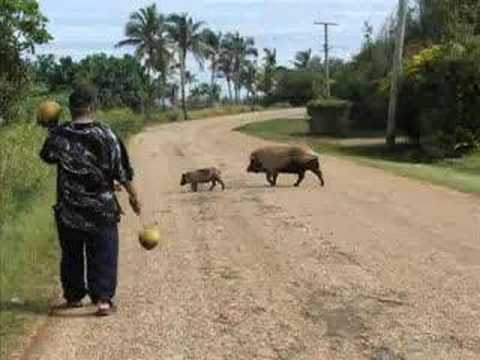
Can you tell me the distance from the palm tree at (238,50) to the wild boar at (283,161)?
359ft

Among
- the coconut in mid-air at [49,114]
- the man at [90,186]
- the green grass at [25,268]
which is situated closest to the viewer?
the green grass at [25,268]

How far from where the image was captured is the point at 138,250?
13.1 metres

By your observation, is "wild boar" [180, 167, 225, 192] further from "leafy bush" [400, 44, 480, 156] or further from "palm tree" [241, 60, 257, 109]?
"palm tree" [241, 60, 257, 109]

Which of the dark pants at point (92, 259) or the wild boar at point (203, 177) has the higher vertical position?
the dark pants at point (92, 259)

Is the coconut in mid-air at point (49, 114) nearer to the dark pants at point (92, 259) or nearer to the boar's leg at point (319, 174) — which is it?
the dark pants at point (92, 259)

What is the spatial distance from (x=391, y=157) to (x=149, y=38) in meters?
62.1

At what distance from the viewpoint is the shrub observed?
180 ft

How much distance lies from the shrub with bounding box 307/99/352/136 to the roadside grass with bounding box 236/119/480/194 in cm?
107

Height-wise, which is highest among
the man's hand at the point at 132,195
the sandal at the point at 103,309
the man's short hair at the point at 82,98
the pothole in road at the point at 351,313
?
the man's short hair at the point at 82,98

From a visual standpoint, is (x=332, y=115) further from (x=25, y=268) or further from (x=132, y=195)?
(x=132, y=195)

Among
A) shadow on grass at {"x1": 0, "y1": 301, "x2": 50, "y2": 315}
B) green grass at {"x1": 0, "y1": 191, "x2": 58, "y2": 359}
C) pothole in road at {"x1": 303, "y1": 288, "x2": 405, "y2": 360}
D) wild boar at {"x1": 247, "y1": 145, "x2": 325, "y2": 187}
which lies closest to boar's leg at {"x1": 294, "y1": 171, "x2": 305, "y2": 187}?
wild boar at {"x1": 247, "y1": 145, "x2": 325, "y2": 187}

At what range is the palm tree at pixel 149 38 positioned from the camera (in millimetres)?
97938

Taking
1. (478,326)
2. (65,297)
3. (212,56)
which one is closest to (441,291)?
(478,326)

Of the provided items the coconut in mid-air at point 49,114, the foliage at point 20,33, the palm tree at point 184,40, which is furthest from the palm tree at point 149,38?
the coconut in mid-air at point 49,114
